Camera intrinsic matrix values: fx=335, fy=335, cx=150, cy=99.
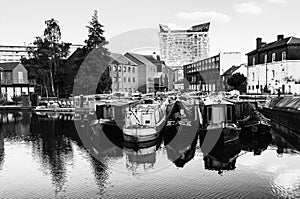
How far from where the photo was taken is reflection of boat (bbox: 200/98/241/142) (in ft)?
84.1

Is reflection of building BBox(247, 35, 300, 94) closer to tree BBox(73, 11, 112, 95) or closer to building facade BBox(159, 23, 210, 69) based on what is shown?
tree BBox(73, 11, 112, 95)

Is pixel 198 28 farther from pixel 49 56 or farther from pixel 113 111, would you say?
pixel 113 111

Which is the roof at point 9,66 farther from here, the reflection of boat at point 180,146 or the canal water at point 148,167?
the reflection of boat at point 180,146

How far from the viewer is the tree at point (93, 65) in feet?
180

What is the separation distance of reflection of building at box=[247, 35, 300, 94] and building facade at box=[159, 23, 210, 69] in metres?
64.5

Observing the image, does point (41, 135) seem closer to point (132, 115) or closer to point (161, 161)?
point (132, 115)

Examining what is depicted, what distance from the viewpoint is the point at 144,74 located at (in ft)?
291

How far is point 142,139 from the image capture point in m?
25.6

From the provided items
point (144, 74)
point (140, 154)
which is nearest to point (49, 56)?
point (144, 74)

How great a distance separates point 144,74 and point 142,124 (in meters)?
62.1

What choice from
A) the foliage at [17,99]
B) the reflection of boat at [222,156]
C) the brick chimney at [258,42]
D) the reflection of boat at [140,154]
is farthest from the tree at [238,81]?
the reflection of boat at [140,154]

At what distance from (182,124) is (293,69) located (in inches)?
1363

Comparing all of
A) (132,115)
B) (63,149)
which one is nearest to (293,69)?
(132,115)

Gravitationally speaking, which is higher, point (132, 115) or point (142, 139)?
point (132, 115)
